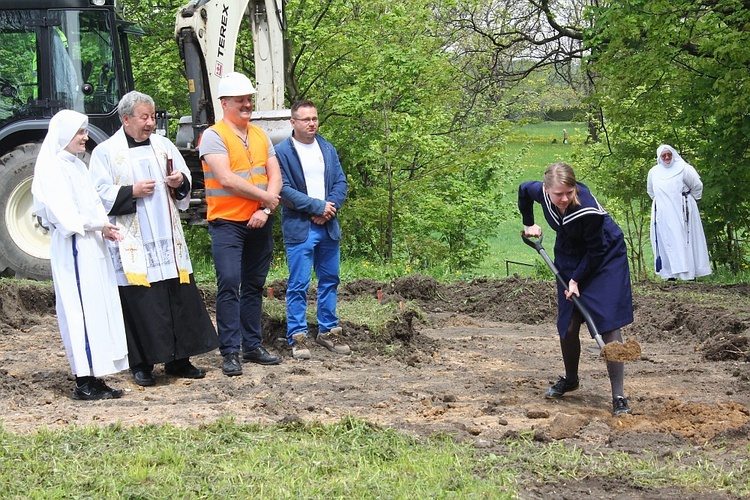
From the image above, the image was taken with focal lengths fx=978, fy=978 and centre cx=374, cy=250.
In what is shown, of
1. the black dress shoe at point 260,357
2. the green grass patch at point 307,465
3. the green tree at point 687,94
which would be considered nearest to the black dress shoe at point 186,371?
the black dress shoe at point 260,357

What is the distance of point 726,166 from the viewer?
14281 millimetres

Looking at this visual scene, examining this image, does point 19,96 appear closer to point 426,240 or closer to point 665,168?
point 426,240

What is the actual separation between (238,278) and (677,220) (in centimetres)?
883

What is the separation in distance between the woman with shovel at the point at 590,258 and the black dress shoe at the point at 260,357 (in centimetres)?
242

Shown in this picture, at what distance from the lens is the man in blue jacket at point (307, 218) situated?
798 centimetres

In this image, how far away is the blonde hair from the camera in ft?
19.8

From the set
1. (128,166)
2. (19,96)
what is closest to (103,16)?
(19,96)

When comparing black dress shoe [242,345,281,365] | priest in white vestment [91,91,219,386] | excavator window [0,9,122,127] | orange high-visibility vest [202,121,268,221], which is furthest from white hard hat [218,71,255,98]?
excavator window [0,9,122,127]

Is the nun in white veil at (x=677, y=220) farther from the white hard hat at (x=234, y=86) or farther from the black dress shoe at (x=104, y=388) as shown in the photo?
the black dress shoe at (x=104, y=388)

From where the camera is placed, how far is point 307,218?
26.3 feet

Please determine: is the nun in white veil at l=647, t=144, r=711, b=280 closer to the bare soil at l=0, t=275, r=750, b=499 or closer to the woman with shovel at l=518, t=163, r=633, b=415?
the bare soil at l=0, t=275, r=750, b=499

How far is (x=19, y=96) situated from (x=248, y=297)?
222 inches

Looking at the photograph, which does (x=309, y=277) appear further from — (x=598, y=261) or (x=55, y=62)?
(x=55, y=62)

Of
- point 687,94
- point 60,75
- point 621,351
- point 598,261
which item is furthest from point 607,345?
point 687,94
